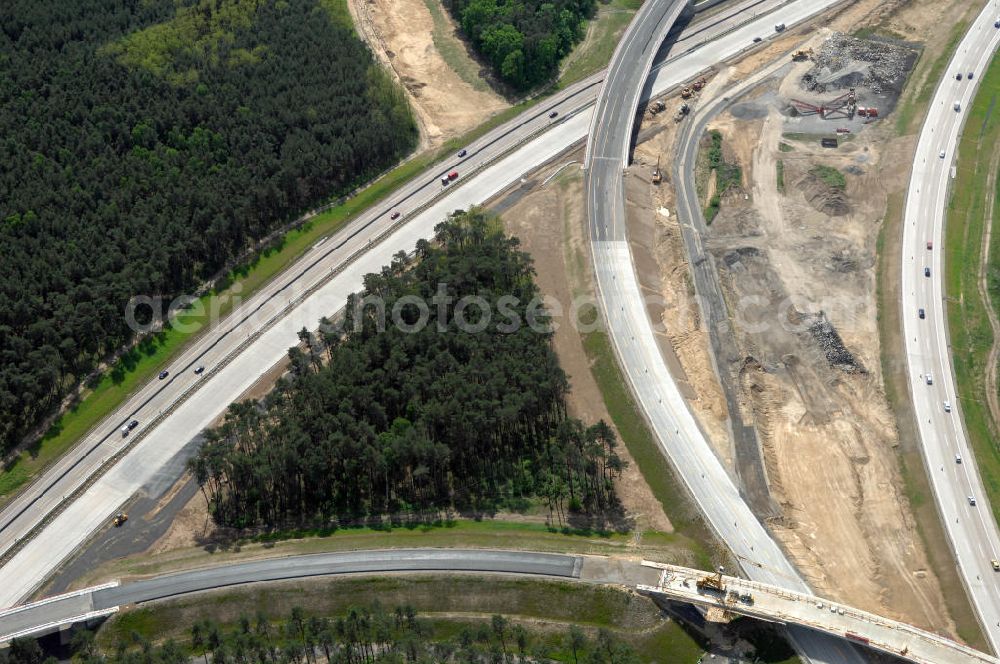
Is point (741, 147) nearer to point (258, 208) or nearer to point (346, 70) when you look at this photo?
point (346, 70)

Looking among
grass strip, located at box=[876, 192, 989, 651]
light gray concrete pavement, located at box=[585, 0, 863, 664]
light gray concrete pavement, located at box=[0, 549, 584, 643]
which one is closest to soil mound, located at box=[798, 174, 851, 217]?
grass strip, located at box=[876, 192, 989, 651]

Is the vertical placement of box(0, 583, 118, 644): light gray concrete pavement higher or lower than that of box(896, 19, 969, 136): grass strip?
lower

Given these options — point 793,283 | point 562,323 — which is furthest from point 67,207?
point 793,283

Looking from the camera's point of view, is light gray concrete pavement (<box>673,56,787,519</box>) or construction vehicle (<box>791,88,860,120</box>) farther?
construction vehicle (<box>791,88,860,120</box>)

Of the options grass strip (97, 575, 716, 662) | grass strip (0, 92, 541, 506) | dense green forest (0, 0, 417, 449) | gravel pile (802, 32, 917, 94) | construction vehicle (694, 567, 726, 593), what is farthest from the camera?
gravel pile (802, 32, 917, 94)

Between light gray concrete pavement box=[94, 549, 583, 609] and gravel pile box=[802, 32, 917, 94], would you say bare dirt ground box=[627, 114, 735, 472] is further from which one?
light gray concrete pavement box=[94, 549, 583, 609]

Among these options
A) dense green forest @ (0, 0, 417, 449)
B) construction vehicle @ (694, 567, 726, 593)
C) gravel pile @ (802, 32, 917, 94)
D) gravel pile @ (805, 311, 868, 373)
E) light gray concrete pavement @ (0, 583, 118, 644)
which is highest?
gravel pile @ (802, 32, 917, 94)

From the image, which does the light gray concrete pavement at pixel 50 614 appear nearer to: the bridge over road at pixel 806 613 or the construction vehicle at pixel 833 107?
the bridge over road at pixel 806 613
